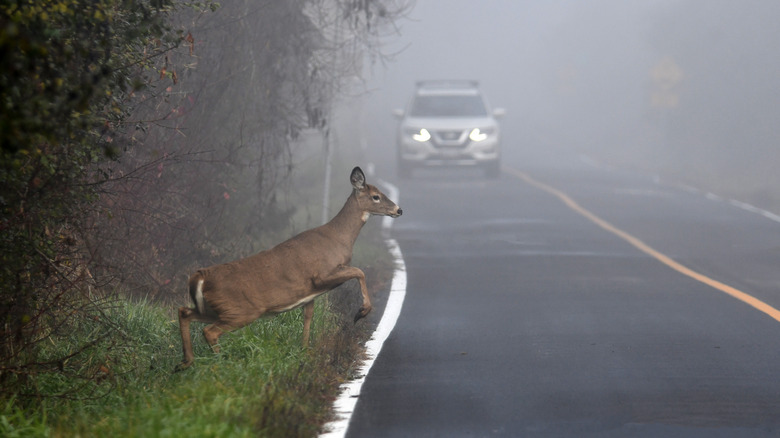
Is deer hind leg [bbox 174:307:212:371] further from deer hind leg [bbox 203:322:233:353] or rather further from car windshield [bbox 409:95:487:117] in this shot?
car windshield [bbox 409:95:487:117]

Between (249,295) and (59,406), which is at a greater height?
(249,295)

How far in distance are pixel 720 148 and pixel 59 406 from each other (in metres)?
41.1

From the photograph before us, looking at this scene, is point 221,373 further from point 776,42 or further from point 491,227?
point 776,42

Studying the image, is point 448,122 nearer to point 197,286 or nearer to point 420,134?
point 420,134

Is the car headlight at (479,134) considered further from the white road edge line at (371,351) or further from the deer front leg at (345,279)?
the deer front leg at (345,279)

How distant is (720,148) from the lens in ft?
150

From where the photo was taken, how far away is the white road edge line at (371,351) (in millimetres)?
7320

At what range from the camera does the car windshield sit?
29875 mm

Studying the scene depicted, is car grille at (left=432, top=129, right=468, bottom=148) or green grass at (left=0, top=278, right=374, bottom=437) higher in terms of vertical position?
green grass at (left=0, top=278, right=374, bottom=437)

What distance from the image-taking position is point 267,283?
28.4 feet

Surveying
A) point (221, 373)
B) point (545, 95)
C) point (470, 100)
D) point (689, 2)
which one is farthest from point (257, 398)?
point (545, 95)

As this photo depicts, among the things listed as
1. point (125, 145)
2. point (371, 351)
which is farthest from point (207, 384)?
point (125, 145)

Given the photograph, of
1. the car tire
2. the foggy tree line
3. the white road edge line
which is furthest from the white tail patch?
the car tire

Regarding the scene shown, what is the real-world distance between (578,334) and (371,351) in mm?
2005
